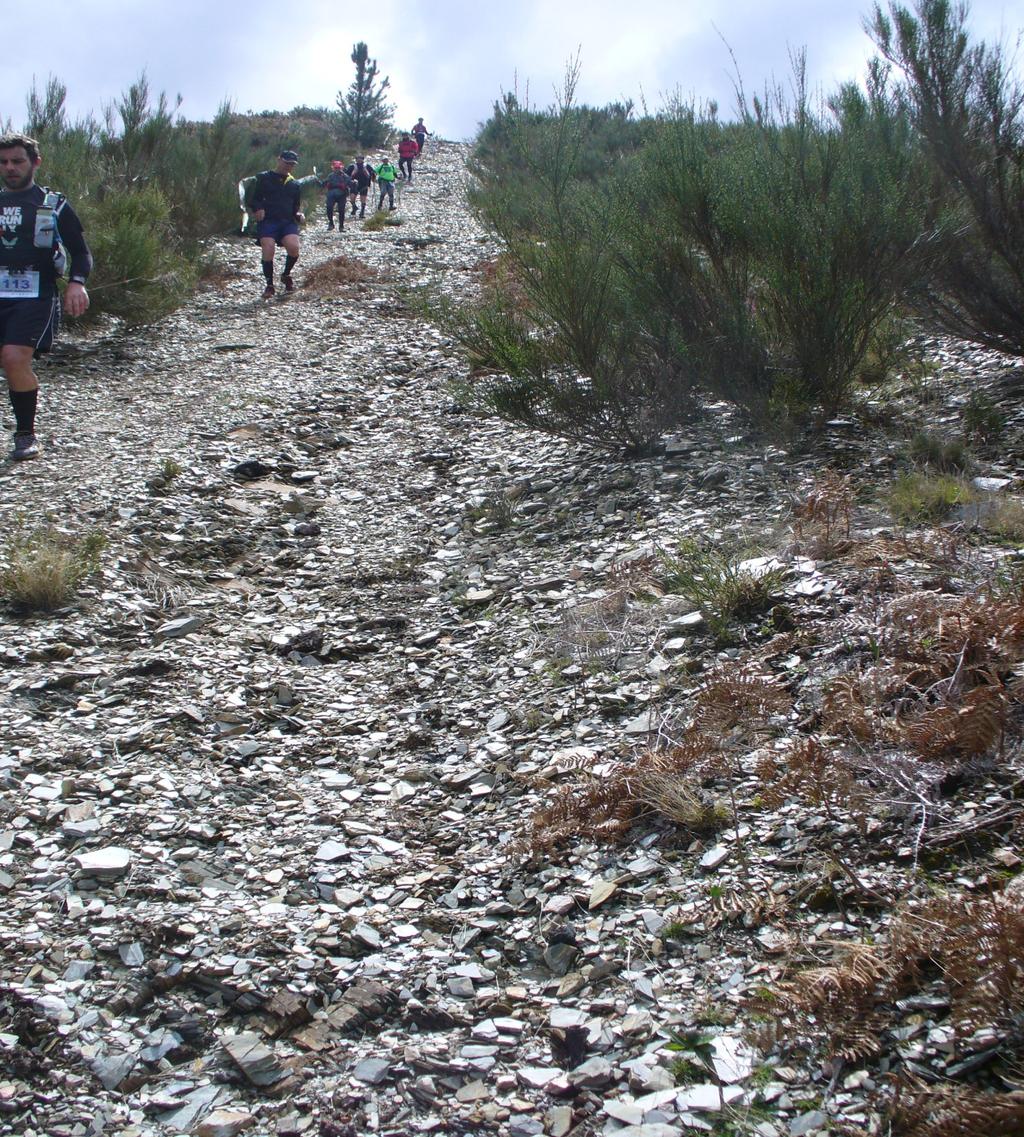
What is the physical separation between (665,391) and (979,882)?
4.82 m

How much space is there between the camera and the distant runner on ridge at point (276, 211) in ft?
41.6

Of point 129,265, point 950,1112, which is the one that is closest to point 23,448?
point 129,265

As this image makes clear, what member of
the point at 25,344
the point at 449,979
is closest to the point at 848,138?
the point at 25,344

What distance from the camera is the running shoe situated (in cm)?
666

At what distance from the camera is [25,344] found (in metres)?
6.39

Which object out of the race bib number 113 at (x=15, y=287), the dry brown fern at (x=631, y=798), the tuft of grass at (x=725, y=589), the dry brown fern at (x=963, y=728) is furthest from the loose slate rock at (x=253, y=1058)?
the race bib number 113 at (x=15, y=287)

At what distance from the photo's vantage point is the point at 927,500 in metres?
4.57

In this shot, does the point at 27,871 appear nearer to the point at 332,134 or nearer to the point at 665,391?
the point at 665,391

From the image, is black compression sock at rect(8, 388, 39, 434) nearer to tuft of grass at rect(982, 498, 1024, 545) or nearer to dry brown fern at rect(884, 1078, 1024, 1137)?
tuft of grass at rect(982, 498, 1024, 545)

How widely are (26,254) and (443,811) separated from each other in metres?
5.09

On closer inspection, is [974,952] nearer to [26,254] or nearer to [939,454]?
[939,454]

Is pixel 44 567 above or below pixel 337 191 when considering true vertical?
below

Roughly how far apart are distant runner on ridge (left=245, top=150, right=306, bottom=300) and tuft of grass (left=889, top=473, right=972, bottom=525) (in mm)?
10186

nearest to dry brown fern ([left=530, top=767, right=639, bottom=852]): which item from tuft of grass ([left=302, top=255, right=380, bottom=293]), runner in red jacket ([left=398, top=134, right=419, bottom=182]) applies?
tuft of grass ([left=302, top=255, right=380, bottom=293])
